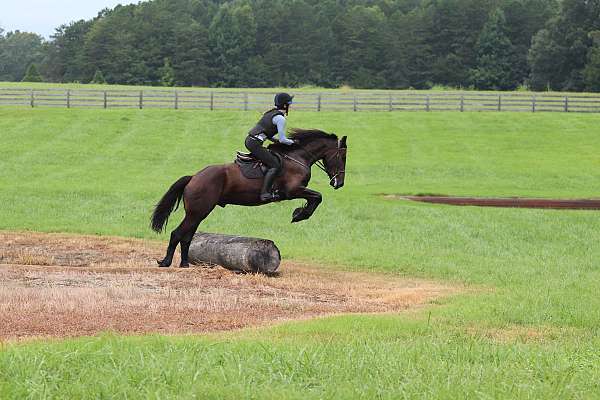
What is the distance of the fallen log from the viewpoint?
17344mm

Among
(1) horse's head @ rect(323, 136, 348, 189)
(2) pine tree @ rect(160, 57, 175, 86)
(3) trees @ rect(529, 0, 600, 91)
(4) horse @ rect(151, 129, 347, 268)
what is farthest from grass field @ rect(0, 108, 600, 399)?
(2) pine tree @ rect(160, 57, 175, 86)

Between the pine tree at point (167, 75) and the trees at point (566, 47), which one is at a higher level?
the trees at point (566, 47)

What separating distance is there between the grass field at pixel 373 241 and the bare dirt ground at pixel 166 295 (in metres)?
1.14

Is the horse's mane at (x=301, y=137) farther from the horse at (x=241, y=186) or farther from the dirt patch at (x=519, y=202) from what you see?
the dirt patch at (x=519, y=202)

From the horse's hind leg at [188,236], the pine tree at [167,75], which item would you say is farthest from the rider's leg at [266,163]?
the pine tree at [167,75]

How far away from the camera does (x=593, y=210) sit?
3120 centimetres

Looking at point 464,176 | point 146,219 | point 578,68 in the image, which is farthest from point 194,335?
point 578,68

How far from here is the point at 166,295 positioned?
14.0 m

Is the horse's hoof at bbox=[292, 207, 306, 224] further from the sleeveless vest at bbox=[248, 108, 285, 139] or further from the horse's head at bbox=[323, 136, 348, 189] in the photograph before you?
the sleeveless vest at bbox=[248, 108, 285, 139]

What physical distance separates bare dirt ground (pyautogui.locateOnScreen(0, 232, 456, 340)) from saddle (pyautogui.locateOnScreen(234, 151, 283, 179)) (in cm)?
192

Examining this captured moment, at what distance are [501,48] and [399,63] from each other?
43.0ft

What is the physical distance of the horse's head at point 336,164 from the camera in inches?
723

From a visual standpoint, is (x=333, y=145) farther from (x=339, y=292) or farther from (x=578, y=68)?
(x=578, y=68)

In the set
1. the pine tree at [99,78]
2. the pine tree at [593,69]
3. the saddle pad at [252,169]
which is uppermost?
the pine tree at [593,69]
